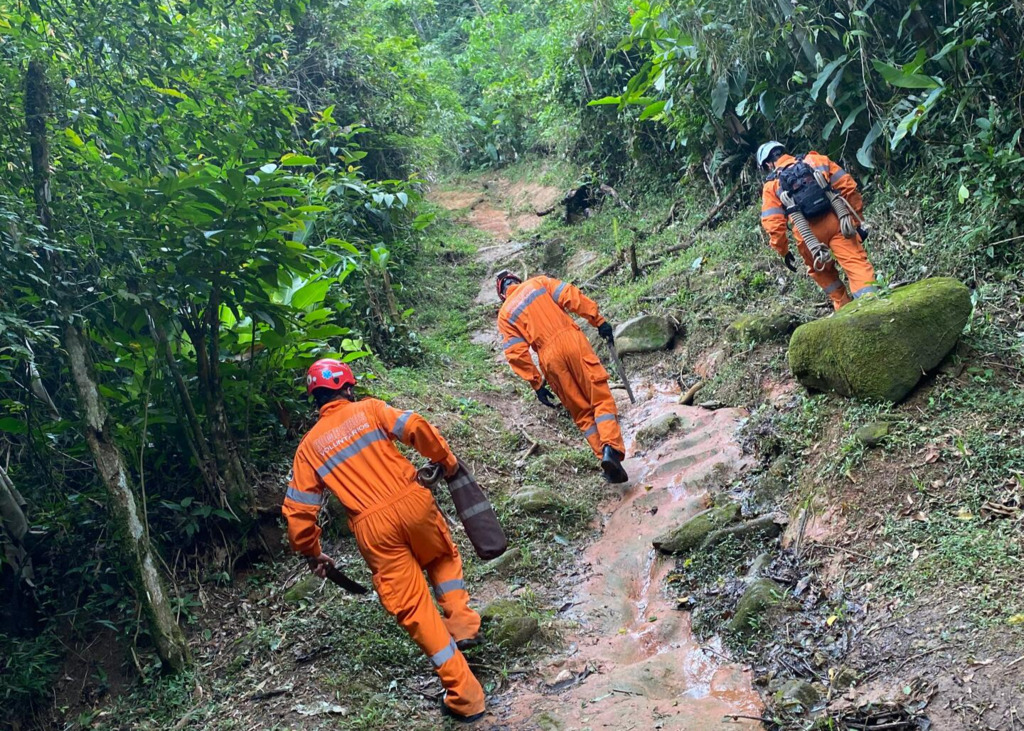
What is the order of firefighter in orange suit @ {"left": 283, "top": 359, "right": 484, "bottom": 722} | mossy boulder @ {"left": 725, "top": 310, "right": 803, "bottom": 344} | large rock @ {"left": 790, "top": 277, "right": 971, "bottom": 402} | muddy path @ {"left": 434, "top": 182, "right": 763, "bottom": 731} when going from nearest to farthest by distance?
1. muddy path @ {"left": 434, "top": 182, "right": 763, "bottom": 731}
2. firefighter in orange suit @ {"left": 283, "top": 359, "right": 484, "bottom": 722}
3. large rock @ {"left": 790, "top": 277, "right": 971, "bottom": 402}
4. mossy boulder @ {"left": 725, "top": 310, "right": 803, "bottom": 344}

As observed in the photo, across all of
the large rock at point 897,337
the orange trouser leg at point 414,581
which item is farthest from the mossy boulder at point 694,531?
the orange trouser leg at point 414,581

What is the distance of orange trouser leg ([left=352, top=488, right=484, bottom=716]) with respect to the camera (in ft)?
12.1

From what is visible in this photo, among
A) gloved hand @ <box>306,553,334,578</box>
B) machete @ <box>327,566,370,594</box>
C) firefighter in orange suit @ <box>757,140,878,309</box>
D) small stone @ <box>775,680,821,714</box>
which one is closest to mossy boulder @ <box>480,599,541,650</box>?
machete @ <box>327,566,370,594</box>

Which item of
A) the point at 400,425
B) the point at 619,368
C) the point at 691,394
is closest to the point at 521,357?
→ the point at 619,368

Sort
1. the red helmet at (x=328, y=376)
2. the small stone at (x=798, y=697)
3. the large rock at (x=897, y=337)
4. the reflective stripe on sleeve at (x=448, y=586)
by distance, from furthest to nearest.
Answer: the large rock at (x=897, y=337)
the red helmet at (x=328, y=376)
the reflective stripe on sleeve at (x=448, y=586)
the small stone at (x=798, y=697)

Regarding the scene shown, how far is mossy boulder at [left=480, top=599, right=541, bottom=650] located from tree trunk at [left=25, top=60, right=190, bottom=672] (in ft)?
6.17

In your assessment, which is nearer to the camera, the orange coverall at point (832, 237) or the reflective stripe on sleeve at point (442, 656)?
the reflective stripe on sleeve at point (442, 656)

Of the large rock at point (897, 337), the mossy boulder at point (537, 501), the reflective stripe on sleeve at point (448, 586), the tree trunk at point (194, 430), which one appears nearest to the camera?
the reflective stripe on sleeve at point (448, 586)

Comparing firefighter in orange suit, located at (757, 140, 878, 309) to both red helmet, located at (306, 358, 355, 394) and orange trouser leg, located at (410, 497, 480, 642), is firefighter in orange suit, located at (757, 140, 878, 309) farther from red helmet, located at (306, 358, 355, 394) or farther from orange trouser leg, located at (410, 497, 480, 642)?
red helmet, located at (306, 358, 355, 394)

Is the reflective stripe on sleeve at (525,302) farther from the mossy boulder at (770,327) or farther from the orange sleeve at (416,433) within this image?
the orange sleeve at (416,433)

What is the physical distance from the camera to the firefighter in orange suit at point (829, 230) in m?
5.92

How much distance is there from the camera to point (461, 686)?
367 cm

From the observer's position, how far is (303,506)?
13.2 ft

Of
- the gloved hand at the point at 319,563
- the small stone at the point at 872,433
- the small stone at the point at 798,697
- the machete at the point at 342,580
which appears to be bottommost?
the small stone at the point at 798,697
